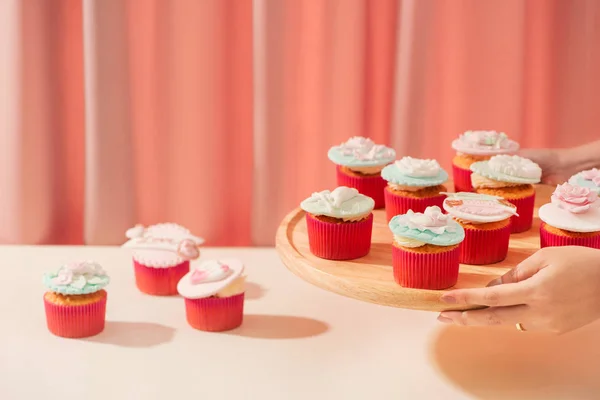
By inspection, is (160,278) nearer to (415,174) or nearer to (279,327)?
(279,327)

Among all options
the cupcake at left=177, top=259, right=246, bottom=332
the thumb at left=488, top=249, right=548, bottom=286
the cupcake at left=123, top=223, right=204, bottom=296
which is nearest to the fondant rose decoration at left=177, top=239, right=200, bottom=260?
the cupcake at left=123, top=223, right=204, bottom=296

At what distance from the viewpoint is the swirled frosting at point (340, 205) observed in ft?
4.33

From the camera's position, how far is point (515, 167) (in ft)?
4.69

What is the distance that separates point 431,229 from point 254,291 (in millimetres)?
543

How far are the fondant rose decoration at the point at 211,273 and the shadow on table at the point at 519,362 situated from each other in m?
0.37

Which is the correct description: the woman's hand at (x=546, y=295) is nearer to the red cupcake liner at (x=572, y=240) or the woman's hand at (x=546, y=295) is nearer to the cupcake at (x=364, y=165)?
the red cupcake liner at (x=572, y=240)

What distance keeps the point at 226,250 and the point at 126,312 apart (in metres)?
0.44

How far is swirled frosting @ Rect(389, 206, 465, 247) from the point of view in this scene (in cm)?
121

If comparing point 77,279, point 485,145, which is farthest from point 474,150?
point 77,279

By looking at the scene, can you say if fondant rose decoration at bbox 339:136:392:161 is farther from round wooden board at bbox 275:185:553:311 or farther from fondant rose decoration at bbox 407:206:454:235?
fondant rose decoration at bbox 407:206:454:235

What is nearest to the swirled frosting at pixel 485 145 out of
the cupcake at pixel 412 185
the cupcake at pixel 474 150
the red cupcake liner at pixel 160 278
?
the cupcake at pixel 474 150

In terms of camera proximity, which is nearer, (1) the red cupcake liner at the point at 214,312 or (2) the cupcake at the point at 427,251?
(2) the cupcake at the point at 427,251

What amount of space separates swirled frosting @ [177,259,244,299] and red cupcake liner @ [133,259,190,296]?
6.1 inches

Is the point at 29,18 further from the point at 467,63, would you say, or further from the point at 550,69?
the point at 550,69
